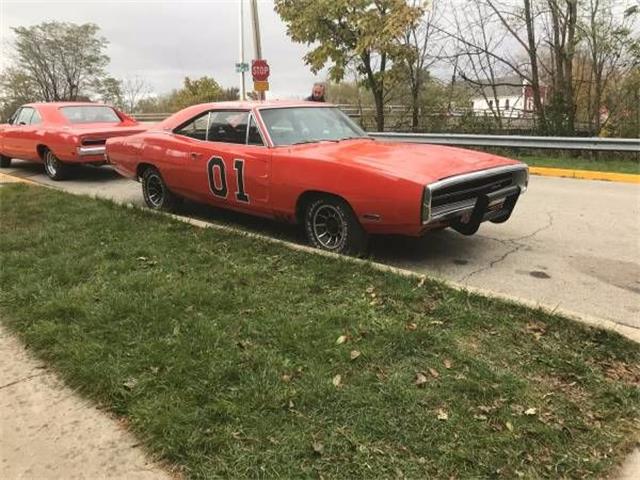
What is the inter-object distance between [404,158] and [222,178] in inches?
82.0

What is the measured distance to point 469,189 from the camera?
16.4 feet

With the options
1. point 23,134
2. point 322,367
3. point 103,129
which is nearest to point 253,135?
point 322,367

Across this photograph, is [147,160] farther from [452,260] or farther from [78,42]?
[78,42]

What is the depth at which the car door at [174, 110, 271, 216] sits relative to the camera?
5863 millimetres

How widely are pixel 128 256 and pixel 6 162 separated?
9.43 m

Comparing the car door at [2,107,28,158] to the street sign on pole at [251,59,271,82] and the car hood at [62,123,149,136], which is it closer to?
the car hood at [62,123,149,136]

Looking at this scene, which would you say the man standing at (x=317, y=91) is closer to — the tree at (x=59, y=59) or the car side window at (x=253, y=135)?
the car side window at (x=253, y=135)

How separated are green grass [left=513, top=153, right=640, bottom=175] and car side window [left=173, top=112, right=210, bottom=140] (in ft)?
23.2

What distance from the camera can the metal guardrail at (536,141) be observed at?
36.9 ft

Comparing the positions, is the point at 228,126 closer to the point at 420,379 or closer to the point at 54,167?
the point at 420,379

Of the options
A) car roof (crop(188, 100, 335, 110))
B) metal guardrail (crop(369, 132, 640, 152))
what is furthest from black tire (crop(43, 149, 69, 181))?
metal guardrail (crop(369, 132, 640, 152))

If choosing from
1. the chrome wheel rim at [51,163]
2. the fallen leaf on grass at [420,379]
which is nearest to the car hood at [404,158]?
the fallen leaf on grass at [420,379]

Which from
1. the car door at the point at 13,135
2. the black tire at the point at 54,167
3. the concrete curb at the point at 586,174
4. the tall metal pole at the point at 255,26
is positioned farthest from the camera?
the tall metal pole at the point at 255,26

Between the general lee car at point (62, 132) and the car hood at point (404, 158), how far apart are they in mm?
5409
